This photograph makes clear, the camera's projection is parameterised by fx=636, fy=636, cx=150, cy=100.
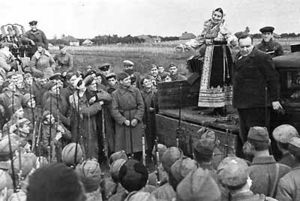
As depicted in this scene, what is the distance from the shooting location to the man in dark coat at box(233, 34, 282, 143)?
6.80m

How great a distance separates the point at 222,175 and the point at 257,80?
315 centimetres

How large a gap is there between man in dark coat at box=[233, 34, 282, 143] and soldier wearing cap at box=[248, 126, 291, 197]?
182cm

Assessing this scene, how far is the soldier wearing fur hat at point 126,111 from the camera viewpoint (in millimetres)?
8344

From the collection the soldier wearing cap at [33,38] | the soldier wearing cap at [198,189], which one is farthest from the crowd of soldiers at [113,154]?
the soldier wearing cap at [33,38]

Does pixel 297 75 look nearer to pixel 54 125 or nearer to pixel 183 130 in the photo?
pixel 183 130

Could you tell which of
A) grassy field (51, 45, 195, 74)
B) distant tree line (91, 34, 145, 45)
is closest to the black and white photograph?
grassy field (51, 45, 195, 74)

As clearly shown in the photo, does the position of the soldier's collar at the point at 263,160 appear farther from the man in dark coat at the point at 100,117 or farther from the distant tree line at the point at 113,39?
Answer: the distant tree line at the point at 113,39

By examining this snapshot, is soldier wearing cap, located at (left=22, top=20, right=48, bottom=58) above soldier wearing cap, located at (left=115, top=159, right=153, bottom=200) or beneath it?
above

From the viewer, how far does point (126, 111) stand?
8438 mm

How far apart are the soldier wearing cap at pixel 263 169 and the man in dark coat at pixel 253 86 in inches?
71.5

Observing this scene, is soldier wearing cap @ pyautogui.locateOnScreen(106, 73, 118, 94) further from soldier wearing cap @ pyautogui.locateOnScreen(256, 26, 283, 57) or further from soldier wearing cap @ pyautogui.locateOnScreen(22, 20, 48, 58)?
soldier wearing cap @ pyautogui.locateOnScreen(22, 20, 48, 58)

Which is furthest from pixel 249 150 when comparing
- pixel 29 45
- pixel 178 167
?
pixel 29 45

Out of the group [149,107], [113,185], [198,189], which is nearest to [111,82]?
[149,107]

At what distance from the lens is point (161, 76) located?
10672 mm
